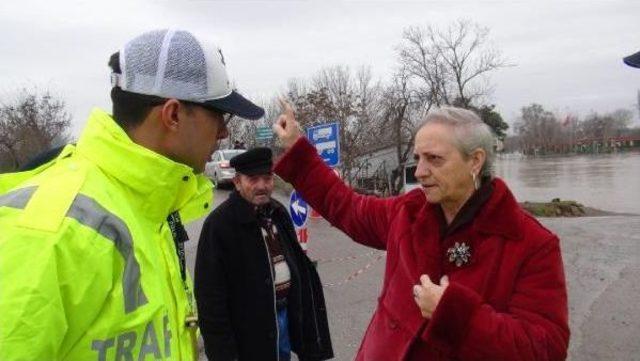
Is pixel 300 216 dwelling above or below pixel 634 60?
below

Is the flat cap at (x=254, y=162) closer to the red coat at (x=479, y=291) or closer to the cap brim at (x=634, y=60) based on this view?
the red coat at (x=479, y=291)

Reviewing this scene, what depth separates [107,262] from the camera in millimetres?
1240

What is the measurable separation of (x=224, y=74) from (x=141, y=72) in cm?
26

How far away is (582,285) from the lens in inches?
290

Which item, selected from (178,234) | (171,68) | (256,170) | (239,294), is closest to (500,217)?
(178,234)

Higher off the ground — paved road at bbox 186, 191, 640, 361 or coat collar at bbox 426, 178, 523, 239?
coat collar at bbox 426, 178, 523, 239

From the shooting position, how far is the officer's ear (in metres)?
1.54

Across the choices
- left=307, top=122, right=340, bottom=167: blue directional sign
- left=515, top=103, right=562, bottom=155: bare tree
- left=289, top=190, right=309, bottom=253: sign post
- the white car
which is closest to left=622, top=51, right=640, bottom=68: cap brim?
left=307, top=122, right=340, bottom=167: blue directional sign

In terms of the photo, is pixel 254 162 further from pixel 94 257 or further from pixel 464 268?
pixel 94 257

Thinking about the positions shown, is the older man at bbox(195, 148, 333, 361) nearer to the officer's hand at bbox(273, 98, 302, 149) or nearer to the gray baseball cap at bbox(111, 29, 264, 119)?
the officer's hand at bbox(273, 98, 302, 149)

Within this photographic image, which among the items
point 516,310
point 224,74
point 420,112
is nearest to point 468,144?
point 516,310

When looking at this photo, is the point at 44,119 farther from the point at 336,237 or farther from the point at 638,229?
the point at 638,229

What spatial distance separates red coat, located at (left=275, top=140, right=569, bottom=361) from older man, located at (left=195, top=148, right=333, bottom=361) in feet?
3.30

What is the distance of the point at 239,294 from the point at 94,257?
2.30 metres
